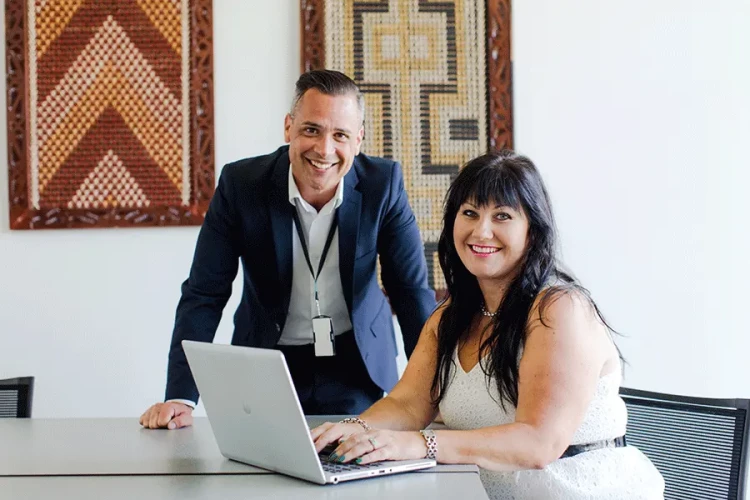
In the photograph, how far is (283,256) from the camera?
8.21ft

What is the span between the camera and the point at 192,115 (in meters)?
3.34

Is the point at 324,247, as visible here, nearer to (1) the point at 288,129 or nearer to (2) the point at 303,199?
(2) the point at 303,199

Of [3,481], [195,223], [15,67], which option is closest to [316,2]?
[195,223]

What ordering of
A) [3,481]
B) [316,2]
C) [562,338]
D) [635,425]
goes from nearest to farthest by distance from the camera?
[3,481], [562,338], [635,425], [316,2]

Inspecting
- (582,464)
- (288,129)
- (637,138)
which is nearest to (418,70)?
(637,138)

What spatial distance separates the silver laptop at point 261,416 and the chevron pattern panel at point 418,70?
1766mm

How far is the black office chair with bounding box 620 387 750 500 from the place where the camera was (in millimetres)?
1866

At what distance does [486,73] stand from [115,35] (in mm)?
1351

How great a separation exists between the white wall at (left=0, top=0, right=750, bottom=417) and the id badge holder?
1.10m

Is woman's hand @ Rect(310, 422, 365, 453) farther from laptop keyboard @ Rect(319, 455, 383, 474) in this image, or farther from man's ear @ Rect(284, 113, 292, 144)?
man's ear @ Rect(284, 113, 292, 144)

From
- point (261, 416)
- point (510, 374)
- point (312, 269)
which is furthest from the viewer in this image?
point (312, 269)

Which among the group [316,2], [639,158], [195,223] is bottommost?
[195,223]

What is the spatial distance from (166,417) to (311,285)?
1.97ft

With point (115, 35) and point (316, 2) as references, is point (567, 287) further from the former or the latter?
point (115, 35)
